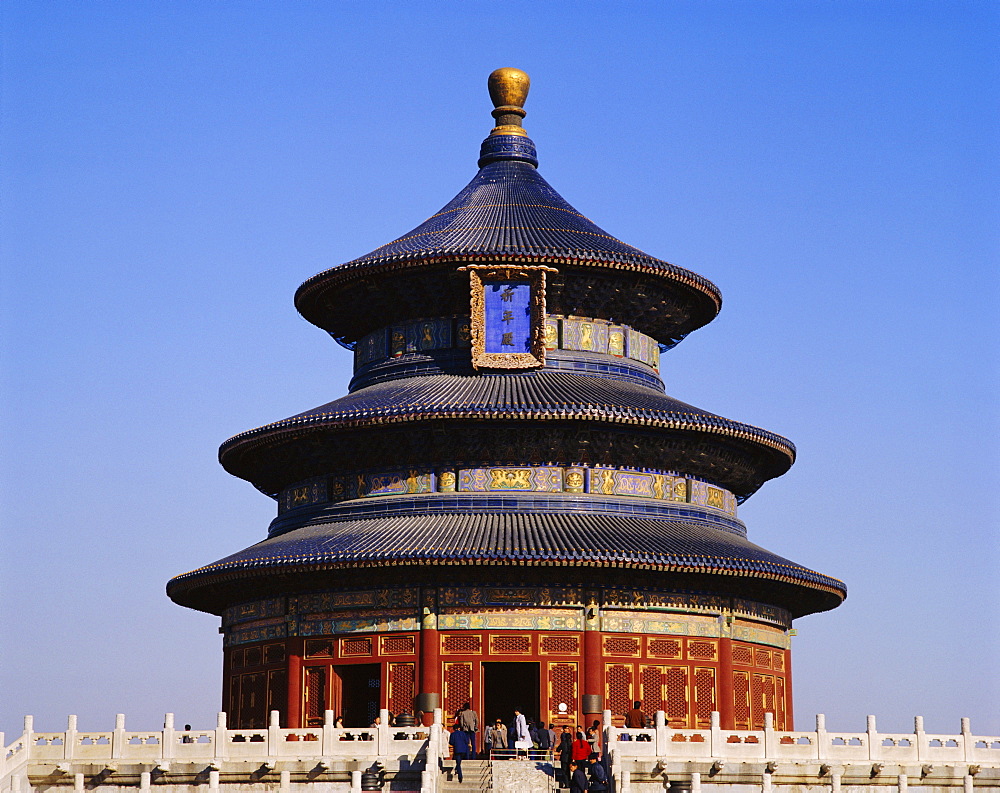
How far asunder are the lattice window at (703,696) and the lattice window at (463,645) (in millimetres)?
5963

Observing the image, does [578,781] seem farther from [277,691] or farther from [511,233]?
[511,233]

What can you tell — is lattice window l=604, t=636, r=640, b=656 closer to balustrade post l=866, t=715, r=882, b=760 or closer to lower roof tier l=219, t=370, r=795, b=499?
lower roof tier l=219, t=370, r=795, b=499

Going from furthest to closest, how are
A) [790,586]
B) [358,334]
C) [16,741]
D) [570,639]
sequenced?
[358,334] < [790,586] < [570,639] < [16,741]

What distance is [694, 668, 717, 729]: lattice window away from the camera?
42.4 m

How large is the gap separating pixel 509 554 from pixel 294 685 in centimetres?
738

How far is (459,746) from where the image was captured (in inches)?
1329

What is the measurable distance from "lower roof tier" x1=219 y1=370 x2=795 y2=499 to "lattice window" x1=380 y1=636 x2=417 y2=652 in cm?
515

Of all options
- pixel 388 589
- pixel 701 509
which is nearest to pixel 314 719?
pixel 388 589

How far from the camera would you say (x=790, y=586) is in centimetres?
4500

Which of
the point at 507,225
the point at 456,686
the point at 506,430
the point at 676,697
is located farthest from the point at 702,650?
the point at 507,225

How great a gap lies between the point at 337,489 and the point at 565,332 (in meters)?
8.20

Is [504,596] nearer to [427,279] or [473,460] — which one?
[473,460]

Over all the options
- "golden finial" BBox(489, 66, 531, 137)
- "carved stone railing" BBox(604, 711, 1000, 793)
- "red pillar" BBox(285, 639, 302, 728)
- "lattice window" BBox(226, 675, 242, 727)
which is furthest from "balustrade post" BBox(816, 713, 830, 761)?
"golden finial" BBox(489, 66, 531, 137)

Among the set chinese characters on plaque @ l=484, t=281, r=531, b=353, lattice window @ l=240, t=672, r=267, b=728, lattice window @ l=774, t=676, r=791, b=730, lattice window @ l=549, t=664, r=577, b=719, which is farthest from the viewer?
chinese characters on plaque @ l=484, t=281, r=531, b=353
